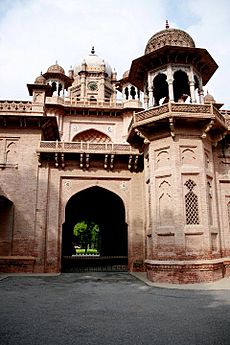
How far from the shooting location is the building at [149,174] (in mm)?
12914

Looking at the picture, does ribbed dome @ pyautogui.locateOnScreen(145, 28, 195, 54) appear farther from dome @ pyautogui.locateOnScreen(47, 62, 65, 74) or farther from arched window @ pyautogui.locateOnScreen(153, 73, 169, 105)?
dome @ pyautogui.locateOnScreen(47, 62, 65, 74)

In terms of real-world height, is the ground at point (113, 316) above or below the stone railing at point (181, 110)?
below

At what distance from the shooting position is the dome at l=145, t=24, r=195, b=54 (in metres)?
14.6

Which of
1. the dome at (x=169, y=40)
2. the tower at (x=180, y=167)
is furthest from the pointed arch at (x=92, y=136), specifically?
the dome at (x=169, y=40)

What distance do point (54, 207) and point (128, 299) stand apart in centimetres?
882

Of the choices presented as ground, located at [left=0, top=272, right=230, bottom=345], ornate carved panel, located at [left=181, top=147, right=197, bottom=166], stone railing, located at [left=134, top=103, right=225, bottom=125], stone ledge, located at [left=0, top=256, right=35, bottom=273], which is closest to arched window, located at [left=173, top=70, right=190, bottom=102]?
stone railing, located at [left=134, top=103, right=225, bottom=125]

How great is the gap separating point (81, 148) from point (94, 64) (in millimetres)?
26959

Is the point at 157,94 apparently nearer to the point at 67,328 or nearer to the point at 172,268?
the point at 172,268

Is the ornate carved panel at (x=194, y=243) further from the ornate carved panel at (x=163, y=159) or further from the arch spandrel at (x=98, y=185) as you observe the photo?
the arch spandrel at (x=98, y=185)

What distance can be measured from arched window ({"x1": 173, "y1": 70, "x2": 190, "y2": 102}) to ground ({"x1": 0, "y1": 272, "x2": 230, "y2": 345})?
10.6 metres

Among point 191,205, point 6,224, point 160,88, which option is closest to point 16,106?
point 6,224

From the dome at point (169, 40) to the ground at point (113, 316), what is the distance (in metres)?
11.2

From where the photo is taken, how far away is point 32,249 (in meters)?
15.9

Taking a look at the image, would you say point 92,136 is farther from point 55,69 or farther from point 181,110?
point 181,110
